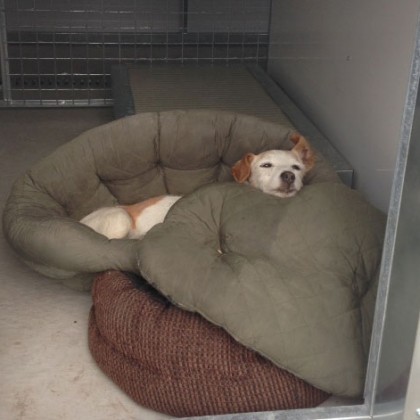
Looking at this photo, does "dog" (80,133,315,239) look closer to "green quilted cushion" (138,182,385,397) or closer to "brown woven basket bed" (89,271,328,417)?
"green quilted cushion" (138,182,385,397)

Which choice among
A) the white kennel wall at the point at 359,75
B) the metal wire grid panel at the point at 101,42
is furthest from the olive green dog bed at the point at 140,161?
the metal wire grid panel at the point at 101,42

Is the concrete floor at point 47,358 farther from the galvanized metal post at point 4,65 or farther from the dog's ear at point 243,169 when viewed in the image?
the galvanized metal post at point 4,65

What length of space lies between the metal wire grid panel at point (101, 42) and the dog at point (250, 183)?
6.14 ft

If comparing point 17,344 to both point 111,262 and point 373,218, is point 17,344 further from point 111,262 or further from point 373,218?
point 373,218

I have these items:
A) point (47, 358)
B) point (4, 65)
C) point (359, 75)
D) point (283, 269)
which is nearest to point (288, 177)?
point (283, 269)

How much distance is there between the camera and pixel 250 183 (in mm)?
2516

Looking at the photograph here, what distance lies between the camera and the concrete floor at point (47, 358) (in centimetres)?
189

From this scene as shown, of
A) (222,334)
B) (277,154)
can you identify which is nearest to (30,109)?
(277,154)

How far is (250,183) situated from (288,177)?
14 centimetres

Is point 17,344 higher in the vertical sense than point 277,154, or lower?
lower

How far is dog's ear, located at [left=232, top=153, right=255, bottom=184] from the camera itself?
250 cm

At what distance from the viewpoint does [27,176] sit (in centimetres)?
259

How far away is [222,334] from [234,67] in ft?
8.63

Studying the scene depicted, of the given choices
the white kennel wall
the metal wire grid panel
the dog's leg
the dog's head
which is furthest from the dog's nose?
the metal wire grid panel
